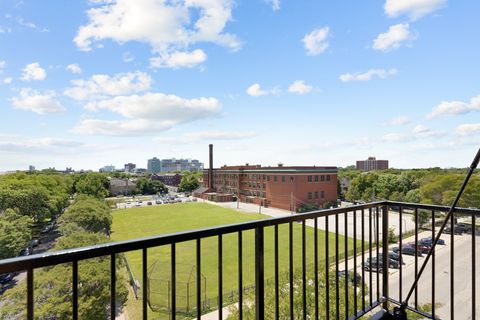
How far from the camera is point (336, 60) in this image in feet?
19.6

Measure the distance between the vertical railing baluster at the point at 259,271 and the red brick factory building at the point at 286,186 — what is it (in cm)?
2491

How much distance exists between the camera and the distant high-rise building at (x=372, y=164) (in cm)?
5119

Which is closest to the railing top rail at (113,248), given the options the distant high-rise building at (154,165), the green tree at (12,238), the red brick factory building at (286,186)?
the green tree at (12,238)

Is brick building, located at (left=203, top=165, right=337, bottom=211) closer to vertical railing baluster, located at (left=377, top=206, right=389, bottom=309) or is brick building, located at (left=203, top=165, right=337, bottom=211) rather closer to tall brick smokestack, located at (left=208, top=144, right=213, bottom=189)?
tall brick smokestack, located at (left=208, top=144, right=213, bottom=189)

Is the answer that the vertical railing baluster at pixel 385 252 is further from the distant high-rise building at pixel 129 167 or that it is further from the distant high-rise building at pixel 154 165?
the distant high-rise building at pixel 129 167

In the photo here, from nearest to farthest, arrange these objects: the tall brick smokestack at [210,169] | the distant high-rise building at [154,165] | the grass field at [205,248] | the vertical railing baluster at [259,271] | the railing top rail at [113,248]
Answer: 1. the railing top rail at [113,248]
2. the vertical railing baluster at [259,271]
3. the grass field at [205,248]
4. the tall brick smokestack at [210,169]
5. the distant high-rise building at [154,165]

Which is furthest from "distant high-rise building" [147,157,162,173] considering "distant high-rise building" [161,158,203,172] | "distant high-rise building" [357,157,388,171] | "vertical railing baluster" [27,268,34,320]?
"vertical railing baluster" [27,268,34,320]

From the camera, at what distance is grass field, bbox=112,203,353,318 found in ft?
32.7

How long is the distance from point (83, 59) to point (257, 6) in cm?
897

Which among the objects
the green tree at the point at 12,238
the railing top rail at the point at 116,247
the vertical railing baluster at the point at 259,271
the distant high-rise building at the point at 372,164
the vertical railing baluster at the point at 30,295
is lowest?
the green tree at the point at 12,238

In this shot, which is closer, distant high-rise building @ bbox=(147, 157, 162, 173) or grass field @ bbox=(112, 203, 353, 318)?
grass field @ bbox=(112, 203, 353, 318)

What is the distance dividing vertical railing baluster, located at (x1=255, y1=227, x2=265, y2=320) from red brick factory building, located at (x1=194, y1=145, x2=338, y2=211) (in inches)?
981

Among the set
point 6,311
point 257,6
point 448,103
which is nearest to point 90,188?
point 6,311

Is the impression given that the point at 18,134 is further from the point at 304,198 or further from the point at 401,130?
the point at 401,130
